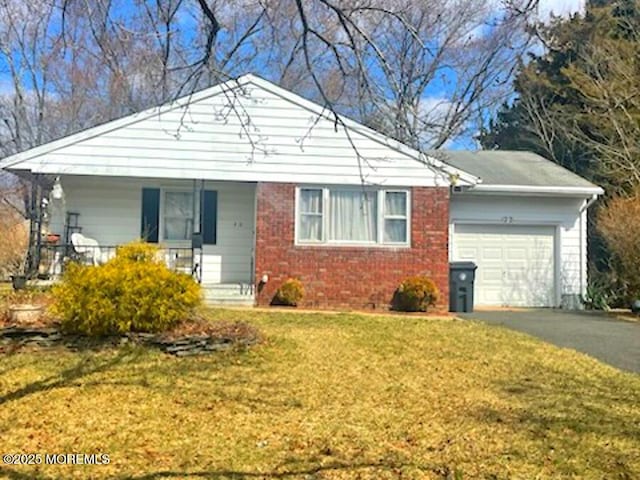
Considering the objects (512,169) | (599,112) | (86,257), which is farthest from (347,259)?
(599,112)

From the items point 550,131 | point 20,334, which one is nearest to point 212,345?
point 20,334

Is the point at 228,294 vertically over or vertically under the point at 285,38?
under

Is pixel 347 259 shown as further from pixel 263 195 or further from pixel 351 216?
pixel 263 195

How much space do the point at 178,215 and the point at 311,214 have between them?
3437 millimetres

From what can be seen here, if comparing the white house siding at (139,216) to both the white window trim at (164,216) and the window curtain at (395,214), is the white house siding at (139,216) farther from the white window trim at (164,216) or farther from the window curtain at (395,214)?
the window curtain at (395,214)

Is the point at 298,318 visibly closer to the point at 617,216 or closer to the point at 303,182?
the point at 303,182

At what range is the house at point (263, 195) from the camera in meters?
14.1

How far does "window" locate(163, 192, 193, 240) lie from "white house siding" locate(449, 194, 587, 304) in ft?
22.2

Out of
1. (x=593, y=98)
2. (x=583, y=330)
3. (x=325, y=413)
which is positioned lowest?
(x=325, y=413)

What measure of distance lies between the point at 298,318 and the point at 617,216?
9.09 metres

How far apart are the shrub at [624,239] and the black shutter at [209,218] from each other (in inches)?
394

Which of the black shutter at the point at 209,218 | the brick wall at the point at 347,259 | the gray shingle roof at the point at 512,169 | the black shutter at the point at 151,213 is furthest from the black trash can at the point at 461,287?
the black shutter at the point at 151,213

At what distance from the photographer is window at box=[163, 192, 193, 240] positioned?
15484mm

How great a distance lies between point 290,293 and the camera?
1408cm
